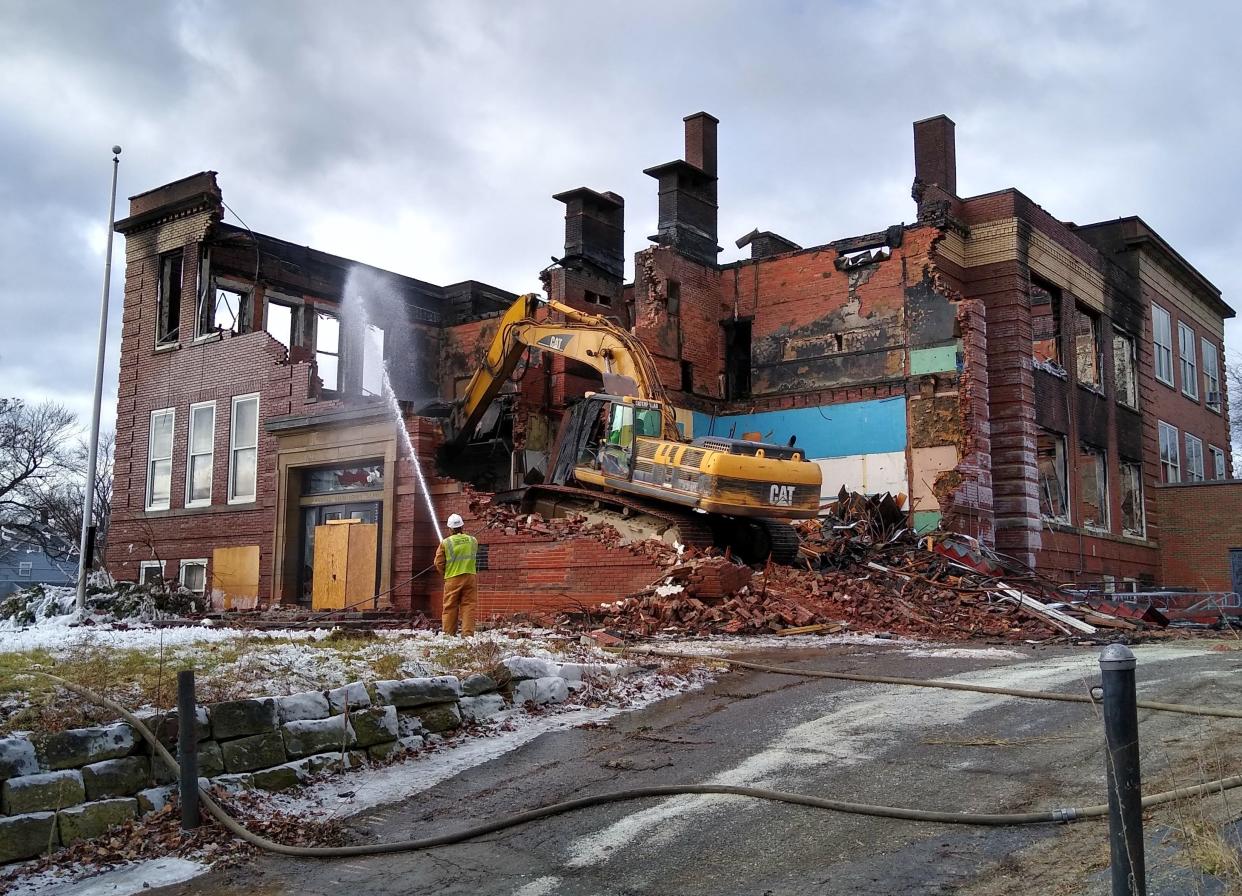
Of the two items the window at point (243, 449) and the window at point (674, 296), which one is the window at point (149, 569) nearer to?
the window at point (243, 449)

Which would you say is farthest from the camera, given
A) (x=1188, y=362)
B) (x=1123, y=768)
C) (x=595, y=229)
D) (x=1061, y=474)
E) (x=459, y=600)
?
(x=1188, y=362)

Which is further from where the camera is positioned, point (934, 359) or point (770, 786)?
point (934, 359)

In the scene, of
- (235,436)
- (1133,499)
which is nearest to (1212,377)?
(1133,499)

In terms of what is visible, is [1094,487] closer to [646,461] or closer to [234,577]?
[646,461]

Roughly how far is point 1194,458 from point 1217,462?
3.01m

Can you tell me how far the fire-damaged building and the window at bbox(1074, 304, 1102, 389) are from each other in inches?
3.6

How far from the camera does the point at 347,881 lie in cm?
617

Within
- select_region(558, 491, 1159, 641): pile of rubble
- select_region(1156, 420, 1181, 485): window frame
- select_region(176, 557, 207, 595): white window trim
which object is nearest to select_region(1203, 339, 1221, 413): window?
select_region(1156, 420, 1181, 485): window frame

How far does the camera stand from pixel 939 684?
9695 mm

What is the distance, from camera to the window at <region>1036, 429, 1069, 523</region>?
1154 inches

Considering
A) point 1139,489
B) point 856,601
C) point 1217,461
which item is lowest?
point 856,601

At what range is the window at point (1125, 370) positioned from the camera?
3394cm

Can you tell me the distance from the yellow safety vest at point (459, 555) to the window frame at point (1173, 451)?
94.1 ft

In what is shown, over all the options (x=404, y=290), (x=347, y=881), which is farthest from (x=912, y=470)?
(x=347, y=881)
